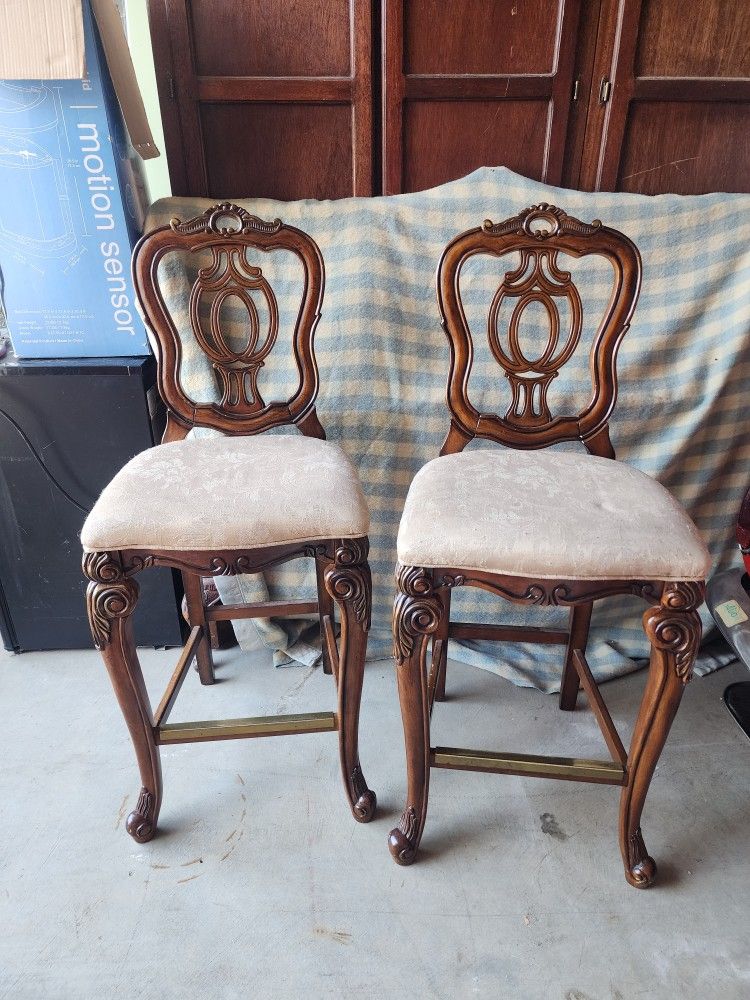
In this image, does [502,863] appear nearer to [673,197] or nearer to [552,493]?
[552,493]

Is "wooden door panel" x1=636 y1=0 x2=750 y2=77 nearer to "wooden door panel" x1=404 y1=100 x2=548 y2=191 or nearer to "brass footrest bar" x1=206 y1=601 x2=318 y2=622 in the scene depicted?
"wooden door panel" x1=404 y1=100 x2=548 y2=191

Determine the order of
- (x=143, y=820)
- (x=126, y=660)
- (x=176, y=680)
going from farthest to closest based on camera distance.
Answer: (x=176, y=680)
(x=143, y=820)
(x=126, y=660)

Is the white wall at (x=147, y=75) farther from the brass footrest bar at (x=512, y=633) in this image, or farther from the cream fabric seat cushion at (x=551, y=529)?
the brass footrest bar at (x=512, y=633)

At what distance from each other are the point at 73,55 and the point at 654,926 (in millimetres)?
1923

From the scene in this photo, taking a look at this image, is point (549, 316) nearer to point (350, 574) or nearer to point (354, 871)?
point (350, 574)

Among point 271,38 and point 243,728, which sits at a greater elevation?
point 271,38

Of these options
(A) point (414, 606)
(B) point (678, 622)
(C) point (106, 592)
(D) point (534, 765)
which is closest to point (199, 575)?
(C) point (106, 592)

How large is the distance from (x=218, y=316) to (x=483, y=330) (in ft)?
2.03

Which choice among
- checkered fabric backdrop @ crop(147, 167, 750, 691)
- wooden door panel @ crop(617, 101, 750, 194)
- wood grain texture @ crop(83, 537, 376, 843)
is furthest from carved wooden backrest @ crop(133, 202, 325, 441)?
wooden door panel @ crop(617, 101, 750, 194)

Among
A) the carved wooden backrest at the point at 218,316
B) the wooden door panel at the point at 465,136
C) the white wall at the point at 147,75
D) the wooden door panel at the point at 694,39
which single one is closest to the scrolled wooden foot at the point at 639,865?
the carved wooden backrest at the point at 218,316

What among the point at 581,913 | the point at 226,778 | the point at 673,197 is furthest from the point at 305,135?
the point at 581,913

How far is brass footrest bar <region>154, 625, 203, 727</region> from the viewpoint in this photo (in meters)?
1.33

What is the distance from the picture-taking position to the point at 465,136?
1578 millimetres

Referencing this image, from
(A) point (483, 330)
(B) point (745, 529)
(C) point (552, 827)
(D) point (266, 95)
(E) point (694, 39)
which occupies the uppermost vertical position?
(E) point (694, 39)
